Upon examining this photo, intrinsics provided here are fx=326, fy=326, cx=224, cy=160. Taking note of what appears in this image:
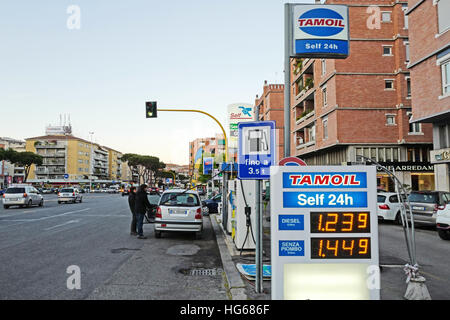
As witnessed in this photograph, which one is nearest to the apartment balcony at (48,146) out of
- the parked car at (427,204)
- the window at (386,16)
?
the window at (386,16)

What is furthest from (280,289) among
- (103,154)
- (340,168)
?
(103,154)

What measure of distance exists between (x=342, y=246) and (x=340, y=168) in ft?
3.10

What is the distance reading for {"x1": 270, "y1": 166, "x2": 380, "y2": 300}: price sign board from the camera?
387 centimetres

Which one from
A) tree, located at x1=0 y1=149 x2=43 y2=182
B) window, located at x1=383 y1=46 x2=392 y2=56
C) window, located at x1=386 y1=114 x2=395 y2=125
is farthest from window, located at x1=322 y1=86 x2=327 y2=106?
tree, located at x1=0 y1=149 x2=43 y2=182

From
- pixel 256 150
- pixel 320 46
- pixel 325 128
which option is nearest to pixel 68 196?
pixel 325 128

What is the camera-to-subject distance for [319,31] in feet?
22.1

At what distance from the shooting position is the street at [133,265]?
5.13 m

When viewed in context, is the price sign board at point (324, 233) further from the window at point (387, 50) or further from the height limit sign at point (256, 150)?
the window at point (387, 50)

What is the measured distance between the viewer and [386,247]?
31.3 feet

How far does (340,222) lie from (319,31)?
14.5 feet

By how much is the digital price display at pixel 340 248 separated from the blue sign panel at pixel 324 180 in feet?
2.13

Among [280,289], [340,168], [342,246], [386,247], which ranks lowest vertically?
[386,247]

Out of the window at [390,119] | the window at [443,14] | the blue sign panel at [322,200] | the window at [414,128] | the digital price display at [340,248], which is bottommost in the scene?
the digital price display at [340,248]
